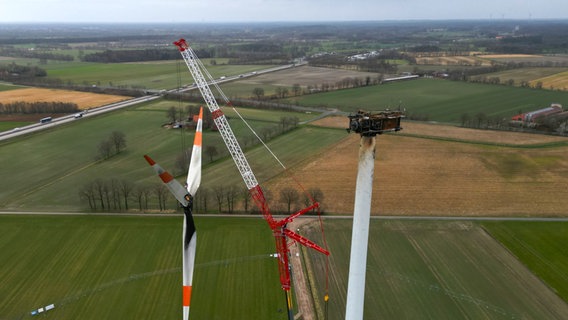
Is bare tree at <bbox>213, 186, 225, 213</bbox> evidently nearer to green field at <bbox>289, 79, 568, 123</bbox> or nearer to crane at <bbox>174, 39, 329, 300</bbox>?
crane at <bbox>174, 39, 329, 300</bbox>

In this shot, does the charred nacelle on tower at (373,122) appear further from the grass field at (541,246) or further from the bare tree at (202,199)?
the bare tree at (202,199)

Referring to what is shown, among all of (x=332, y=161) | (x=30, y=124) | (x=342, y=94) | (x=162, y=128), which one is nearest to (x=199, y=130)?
(x=332, y=161)

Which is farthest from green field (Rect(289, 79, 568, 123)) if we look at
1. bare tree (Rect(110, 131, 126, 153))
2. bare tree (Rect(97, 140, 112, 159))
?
Result: bare tree (Rect(97, 140, 112, 159))

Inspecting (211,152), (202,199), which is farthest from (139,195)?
(211,152)

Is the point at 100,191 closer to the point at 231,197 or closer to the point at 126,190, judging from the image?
the point at 126,190

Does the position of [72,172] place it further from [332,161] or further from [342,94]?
[342,94]

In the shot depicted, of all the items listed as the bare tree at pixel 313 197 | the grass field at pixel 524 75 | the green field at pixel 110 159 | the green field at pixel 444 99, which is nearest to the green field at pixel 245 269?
the bare tree at pixel 313 197
